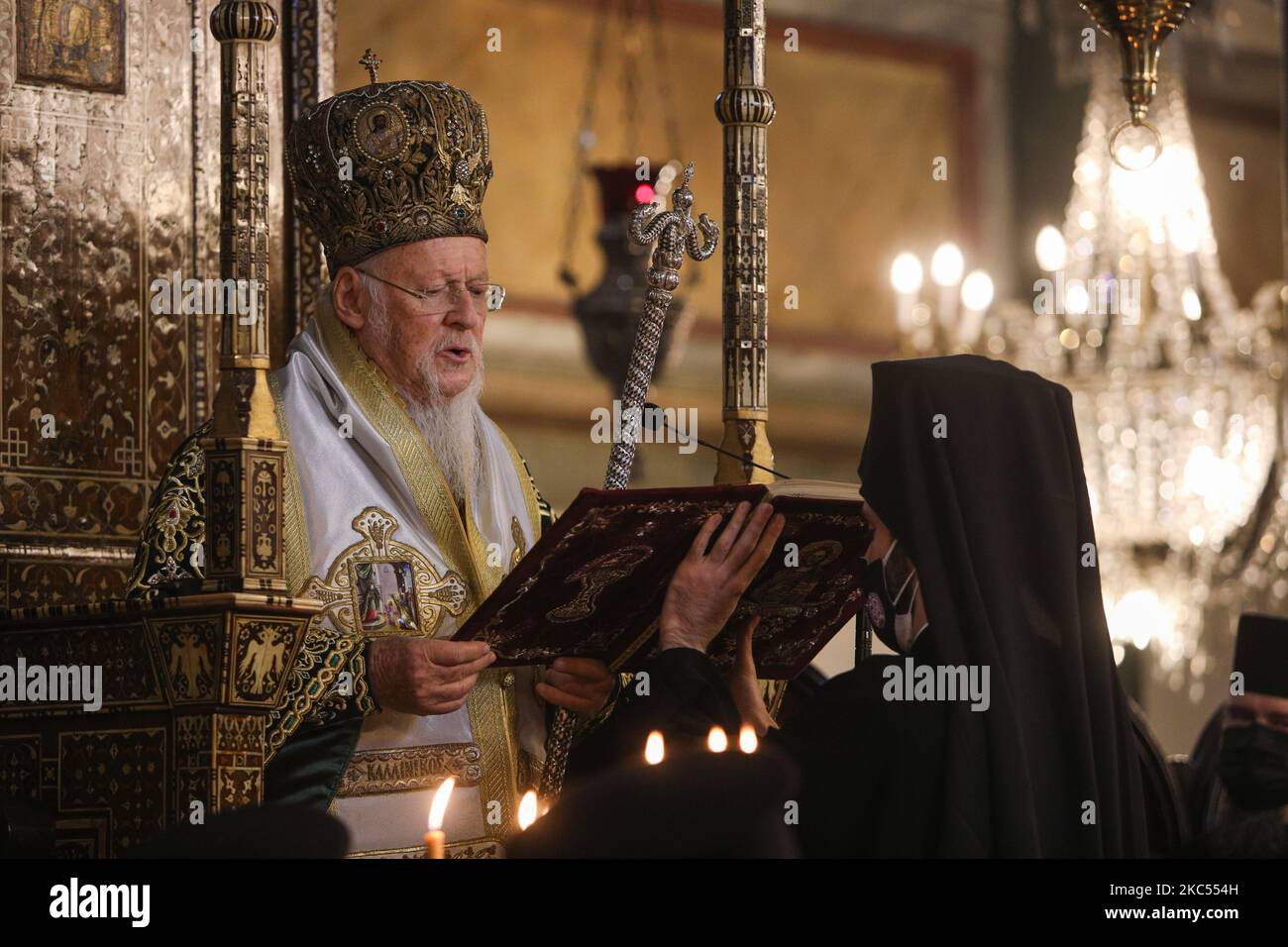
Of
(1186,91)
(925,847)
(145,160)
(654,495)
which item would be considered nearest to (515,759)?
(654,495)

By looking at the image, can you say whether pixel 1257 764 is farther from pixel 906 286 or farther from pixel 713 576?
pixel 906 286

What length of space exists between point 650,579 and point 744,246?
0.96 meters

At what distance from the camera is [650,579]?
4191 millimetres

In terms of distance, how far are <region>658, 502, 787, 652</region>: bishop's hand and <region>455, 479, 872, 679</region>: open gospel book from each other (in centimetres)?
4

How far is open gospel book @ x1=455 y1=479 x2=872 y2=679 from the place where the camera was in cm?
396

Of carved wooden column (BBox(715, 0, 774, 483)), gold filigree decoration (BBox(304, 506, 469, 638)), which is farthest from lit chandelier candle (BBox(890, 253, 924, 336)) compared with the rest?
gold filigree decoration (BBox(304, 506, 469, 638))

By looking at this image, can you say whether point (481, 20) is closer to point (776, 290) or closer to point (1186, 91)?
point (776, 290)

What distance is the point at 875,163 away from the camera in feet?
48.2

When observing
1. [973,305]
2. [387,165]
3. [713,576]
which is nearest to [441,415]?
[387,165]

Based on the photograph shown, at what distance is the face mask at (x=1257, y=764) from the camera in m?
4.89
